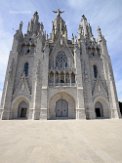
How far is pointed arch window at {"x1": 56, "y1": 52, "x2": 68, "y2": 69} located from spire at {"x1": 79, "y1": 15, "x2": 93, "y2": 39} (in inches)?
381

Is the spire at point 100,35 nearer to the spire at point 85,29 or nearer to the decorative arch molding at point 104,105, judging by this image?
the spire at point 85,29

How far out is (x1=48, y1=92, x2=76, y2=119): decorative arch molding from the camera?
70.3 feet

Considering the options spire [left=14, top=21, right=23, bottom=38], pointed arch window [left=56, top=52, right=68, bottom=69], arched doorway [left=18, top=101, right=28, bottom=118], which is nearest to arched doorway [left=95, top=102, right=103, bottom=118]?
pointed arch window [left=56, top=52, right=68, bottom=69]

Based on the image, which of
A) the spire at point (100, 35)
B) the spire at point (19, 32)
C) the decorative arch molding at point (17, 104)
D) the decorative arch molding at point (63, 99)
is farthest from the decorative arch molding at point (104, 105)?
the spire at point (19, 32)

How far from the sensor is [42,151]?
412 cm

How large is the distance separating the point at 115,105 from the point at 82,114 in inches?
269

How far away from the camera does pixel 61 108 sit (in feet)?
73.2

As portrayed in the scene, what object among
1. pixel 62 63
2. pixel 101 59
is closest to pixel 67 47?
pixel 62 63

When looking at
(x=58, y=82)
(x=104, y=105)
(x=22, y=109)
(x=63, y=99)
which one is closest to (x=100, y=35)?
(x=58, y=82)

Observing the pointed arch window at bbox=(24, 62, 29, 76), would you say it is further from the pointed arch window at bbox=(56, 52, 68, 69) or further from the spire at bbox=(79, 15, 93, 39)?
the spire at bbox=(79, 15, 93, 39)

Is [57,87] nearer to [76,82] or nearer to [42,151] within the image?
[76,82]

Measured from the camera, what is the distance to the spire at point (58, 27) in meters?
30.6

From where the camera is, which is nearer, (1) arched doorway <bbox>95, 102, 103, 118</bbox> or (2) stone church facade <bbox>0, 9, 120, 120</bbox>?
(2) stone church facade <bbox>0, 9, 120, 120</bbox>

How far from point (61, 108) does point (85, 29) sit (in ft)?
77.8
